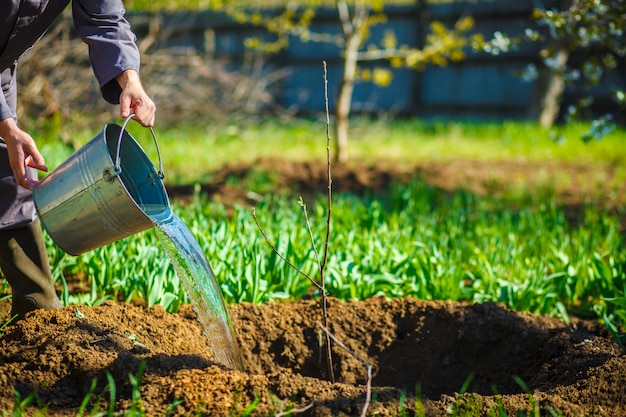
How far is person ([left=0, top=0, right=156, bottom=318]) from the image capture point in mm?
2158

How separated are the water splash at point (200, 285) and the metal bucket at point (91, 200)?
0.23 feet

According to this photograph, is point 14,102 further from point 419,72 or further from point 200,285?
point 419,72

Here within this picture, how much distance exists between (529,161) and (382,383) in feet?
15.4

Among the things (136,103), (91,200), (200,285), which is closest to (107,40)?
(136,103)

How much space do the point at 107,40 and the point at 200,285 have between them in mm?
Answer: 868

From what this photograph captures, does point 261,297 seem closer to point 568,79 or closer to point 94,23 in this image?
point 94,23

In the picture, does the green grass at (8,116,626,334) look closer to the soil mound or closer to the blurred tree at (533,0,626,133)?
the soil mound

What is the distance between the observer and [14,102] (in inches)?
98.2

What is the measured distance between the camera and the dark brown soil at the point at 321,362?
76.1 inches

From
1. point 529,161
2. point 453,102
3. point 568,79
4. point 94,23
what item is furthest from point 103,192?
point 453,102

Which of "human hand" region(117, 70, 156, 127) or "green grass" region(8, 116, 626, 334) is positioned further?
"green grass" region(8, 116, 626, 334)

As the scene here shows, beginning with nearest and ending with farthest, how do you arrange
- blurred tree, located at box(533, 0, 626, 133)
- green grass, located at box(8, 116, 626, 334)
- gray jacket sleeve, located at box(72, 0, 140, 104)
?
gray jacket sleeve, located at box(72, 0, 140, 104), green grass, located at box(8, 116, 626, 334), blurred tree, located at box(533, 0, 626, 133)

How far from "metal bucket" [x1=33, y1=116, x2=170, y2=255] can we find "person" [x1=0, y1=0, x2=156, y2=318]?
88 mm

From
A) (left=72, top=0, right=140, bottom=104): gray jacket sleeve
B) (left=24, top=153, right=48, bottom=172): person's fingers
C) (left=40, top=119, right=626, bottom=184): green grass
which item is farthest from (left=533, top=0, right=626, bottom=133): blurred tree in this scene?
(left=24, top=153, right=48, bottom=172): person's fingers
